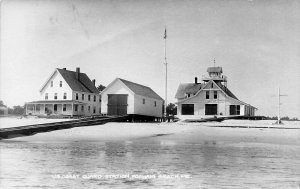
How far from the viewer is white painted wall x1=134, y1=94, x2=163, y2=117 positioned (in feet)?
133

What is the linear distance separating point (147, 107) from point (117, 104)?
13.4 ft

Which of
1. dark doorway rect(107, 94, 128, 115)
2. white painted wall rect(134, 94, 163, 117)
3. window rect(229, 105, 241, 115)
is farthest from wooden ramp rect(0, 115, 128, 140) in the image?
window rect(229, 105, 241, 115)

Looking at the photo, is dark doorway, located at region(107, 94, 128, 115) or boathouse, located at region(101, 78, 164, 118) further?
dark doorway, located at region(107, 94, 128, 115)

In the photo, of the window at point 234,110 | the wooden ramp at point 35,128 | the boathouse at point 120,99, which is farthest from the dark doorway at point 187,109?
the wooden ramp at point 35,128

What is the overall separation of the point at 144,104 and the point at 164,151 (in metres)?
26.5

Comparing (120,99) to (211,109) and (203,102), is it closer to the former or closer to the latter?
(203,102)

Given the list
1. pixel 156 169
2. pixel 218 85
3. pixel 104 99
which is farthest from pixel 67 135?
pixel 218 85

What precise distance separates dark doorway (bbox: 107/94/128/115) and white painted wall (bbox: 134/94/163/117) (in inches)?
44.5

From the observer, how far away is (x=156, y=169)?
12.1m

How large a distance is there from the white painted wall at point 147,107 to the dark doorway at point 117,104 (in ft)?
3.71

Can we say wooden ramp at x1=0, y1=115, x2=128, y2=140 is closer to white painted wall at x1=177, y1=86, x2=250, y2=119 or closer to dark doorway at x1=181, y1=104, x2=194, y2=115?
white painted wall at x1=177, y1=86, x2=250, y2=119

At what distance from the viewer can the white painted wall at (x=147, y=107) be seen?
A: 40656mm

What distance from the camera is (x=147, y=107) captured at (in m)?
42.8

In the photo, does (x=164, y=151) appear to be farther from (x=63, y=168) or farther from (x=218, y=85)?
(x=218, y=85)
